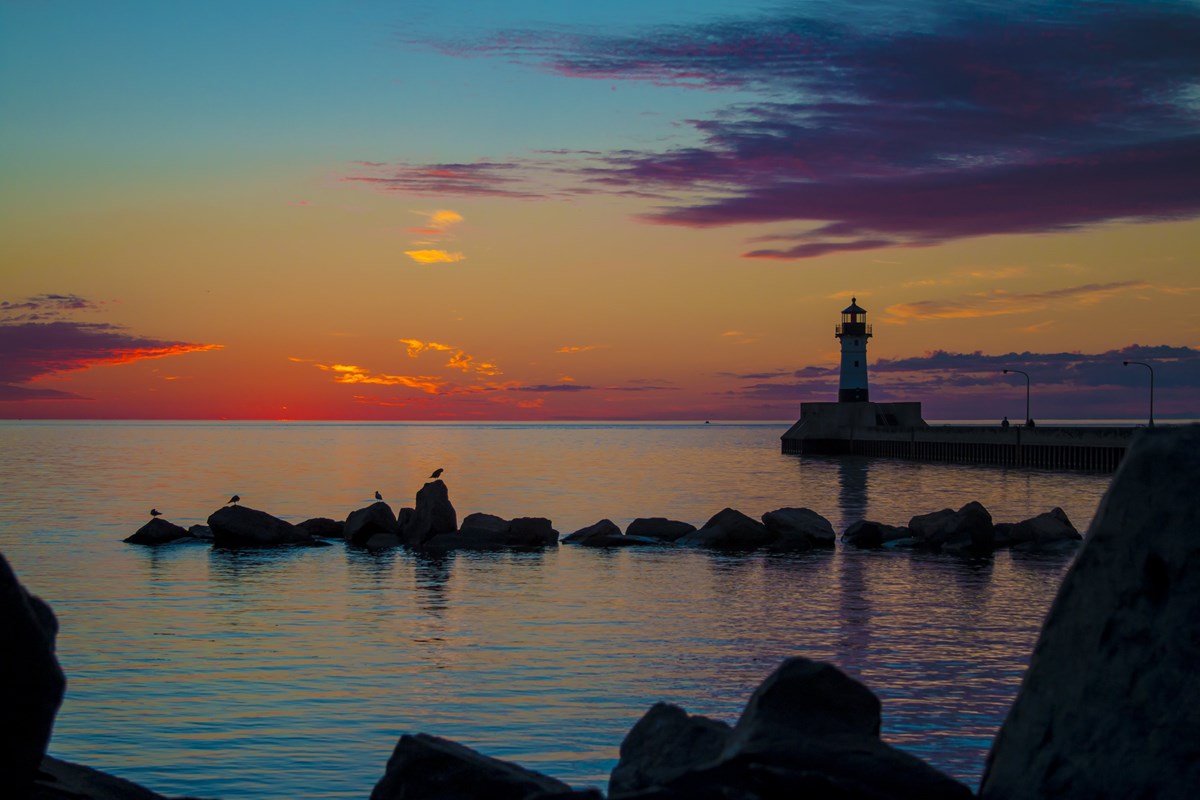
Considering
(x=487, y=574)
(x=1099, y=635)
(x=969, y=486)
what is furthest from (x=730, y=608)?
(x=969, y=486)

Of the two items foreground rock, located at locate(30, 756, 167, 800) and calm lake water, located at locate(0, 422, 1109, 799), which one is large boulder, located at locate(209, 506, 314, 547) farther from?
foreground rock, located at locate(30, 756, 167, 800)

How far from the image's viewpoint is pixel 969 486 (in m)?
71.8

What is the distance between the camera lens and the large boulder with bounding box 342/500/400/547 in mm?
37656

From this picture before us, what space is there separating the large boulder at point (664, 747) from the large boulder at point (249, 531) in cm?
2974

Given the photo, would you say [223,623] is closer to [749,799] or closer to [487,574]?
[487,574]

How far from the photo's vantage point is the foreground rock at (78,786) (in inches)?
335

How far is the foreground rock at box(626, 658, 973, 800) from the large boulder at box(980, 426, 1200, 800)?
0.59m

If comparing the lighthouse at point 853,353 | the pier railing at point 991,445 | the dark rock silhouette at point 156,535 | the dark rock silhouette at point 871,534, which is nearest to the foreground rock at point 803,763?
the dark rock silhouette at point 871,534

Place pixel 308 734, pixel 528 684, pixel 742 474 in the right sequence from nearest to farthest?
pixel 308 734 < pixel 528 684 < pixel 742 474

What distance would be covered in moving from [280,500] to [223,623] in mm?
40546

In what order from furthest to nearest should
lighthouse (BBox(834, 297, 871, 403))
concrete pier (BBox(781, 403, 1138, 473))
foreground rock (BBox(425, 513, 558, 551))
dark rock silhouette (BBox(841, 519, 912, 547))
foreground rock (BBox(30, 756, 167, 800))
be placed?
1. lighthouse (BBox(834, 297, 871, 403))
2. concrete pier (BBox(781, 403, 1138, 473))
3. dark rock silhouette (BBox(841, 519, 912, 547))
4. foreground rock (BBox(425, 513, 558, 551))
5. foreground rock (BBox(30, 756, 167, 800))

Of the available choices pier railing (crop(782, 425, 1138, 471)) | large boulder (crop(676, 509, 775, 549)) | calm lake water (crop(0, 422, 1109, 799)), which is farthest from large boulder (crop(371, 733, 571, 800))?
pier railing (crop(782, 425, 1138, 471))

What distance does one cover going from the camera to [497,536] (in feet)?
123

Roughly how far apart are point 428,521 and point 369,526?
7.13 ft
